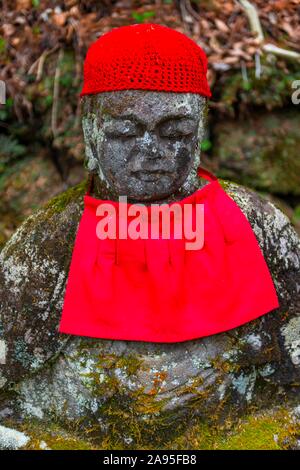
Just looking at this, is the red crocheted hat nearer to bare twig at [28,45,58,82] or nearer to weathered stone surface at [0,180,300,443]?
weathered stone surface at [0,180,300,443]

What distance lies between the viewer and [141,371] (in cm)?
173

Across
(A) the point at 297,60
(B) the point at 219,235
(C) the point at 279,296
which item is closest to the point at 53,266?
(B) the point at 219,235

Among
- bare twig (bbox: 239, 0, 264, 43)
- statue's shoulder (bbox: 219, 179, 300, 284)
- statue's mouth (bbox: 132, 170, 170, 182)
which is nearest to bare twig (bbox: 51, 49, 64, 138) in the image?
bare twig (bbox: 239, 0, 264, 43)

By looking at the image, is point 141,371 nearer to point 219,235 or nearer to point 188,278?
point 188,278

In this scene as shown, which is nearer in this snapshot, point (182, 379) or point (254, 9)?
point (182, 379)

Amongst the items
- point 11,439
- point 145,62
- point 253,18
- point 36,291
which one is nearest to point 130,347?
point 36,291

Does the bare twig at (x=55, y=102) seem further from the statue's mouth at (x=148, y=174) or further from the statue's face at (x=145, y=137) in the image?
the statue's mouth at (x=148, y=174)

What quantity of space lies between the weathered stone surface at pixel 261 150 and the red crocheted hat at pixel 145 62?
192 centimetres

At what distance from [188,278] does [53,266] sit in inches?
14.9

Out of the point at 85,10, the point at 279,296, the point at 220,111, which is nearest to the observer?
the point at 279,296

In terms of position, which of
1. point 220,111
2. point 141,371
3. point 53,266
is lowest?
point 220,111

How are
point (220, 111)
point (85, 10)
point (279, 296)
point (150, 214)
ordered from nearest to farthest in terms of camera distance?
point (150, 214)
point (279, 296)
point (220, 111)
point (85, 10)

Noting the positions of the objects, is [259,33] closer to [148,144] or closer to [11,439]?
[148,144]

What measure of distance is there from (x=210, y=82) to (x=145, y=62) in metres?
2.02
